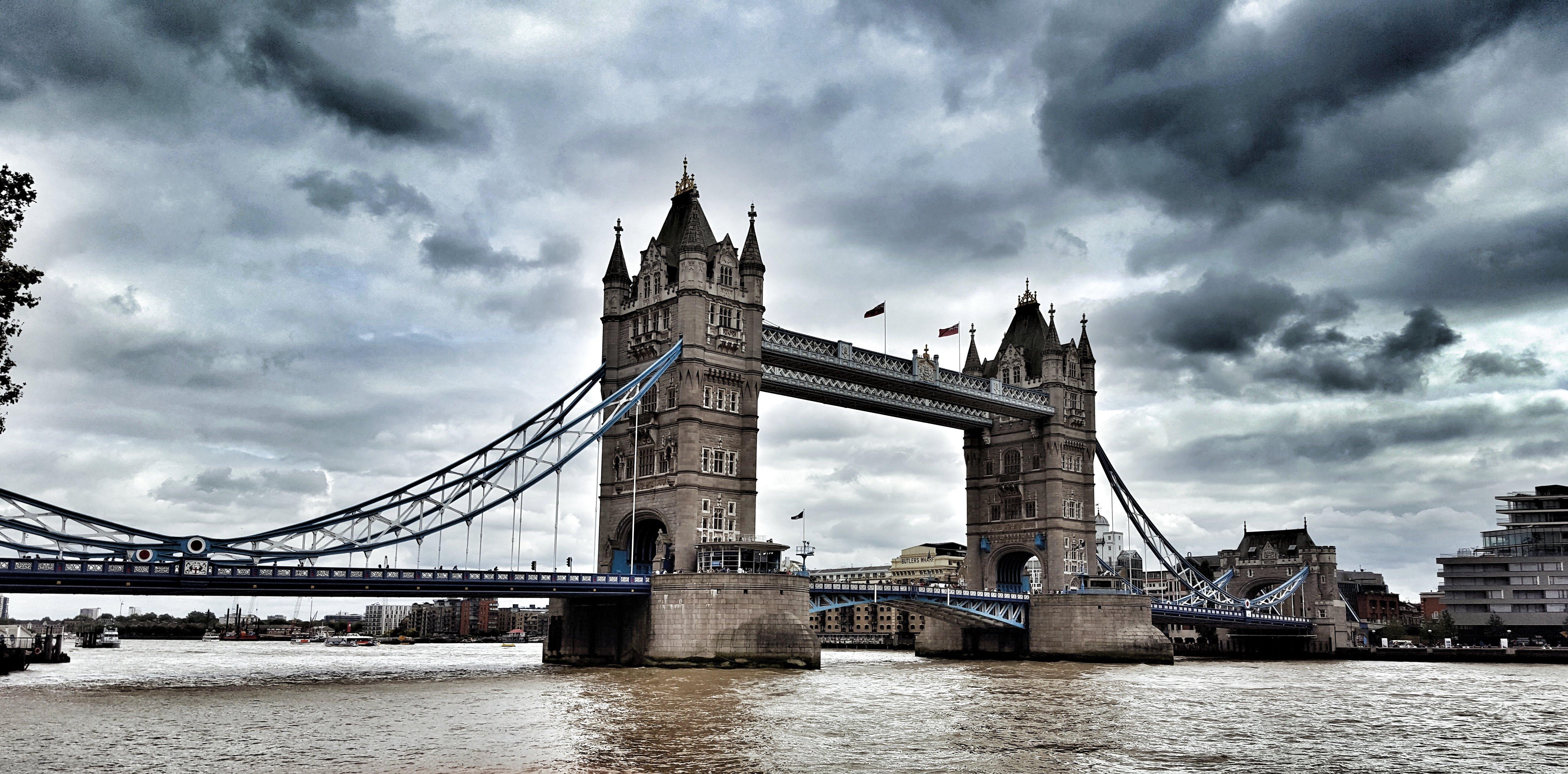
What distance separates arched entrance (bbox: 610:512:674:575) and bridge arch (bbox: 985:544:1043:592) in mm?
Answer: 35913

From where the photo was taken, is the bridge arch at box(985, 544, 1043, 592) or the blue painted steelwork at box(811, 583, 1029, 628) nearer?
the blue painted steelwork at box(811, 583, 1029, 628)

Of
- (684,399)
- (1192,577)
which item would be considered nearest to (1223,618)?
(1192,577)

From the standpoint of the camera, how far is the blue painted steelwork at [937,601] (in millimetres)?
81875

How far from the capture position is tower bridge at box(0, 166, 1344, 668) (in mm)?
63938

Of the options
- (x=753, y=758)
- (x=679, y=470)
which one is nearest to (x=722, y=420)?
(x=679, y=470)

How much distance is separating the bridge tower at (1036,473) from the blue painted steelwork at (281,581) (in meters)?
42.6

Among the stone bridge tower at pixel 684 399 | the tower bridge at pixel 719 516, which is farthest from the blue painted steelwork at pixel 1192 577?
the stone bridge tower at pixel 684 399

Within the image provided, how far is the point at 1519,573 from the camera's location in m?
138

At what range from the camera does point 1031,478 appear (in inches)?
4112

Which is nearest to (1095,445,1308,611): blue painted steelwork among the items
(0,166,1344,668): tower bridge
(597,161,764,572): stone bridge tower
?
(0,166,1344,668): tower bridge

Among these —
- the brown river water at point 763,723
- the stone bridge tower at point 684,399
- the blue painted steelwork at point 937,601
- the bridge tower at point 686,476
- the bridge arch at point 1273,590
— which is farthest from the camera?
the bridge arch at point 1273,590

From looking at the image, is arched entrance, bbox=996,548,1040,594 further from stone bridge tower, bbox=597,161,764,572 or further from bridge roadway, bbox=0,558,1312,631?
stone bridge tower, bbox=597,161,764,572

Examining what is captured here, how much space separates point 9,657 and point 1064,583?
7297 centimetres

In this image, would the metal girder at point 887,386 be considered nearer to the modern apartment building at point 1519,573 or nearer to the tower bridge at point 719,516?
the tower bridge at point 719,516
